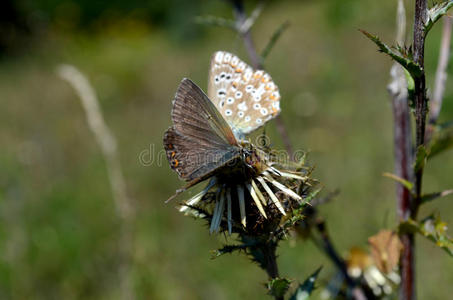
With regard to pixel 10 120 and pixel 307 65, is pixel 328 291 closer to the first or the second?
pixel 307 65

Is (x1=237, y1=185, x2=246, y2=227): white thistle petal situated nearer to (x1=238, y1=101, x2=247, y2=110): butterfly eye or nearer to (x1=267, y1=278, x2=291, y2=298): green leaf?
(x1=267, y1=278, x2=291, y2=298): green leaf

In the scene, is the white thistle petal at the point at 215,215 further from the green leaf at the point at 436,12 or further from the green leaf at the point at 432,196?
the green leaf at the point at 436,12

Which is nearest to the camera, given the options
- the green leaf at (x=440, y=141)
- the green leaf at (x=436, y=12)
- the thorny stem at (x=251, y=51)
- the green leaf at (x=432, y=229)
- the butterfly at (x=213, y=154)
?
the green leaf at (x=436, y=12)

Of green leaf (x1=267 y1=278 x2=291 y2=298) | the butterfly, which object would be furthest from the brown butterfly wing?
green leaf (x1=267 y1=278 x2=291 y2=298)

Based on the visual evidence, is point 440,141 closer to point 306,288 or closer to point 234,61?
point 306,288

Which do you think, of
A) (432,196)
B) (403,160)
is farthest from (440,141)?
(432,196)

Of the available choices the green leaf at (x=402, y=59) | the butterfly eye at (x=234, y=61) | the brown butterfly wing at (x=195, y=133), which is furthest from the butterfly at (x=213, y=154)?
the green leaf at (x=402, y=59)

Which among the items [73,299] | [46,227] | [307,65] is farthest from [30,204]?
[307,65]
